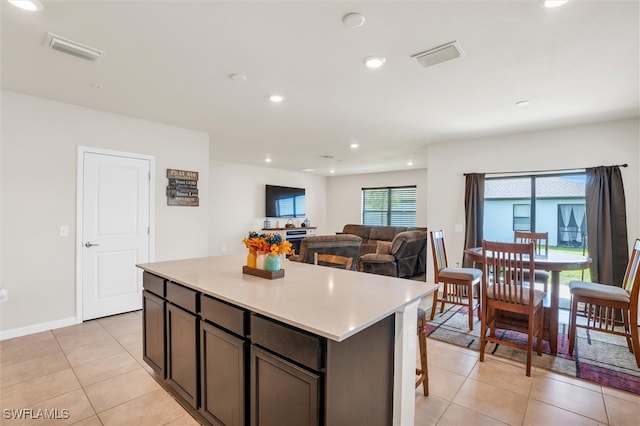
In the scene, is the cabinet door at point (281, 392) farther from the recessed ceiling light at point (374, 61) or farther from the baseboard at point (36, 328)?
the baseboard at point (36, 328)

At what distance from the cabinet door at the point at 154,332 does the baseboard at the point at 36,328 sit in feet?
5.69

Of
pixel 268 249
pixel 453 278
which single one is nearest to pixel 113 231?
pixel 268 249

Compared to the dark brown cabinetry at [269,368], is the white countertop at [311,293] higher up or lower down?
higher up

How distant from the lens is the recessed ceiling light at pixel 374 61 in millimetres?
2426

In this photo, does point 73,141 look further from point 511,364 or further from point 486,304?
point 511,364

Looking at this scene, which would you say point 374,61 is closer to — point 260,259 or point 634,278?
point 260,259

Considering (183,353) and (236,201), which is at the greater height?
(236,201)

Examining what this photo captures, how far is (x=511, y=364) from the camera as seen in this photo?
279 centimetres

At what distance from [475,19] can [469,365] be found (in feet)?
8.90

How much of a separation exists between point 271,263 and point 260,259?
0.35 ft

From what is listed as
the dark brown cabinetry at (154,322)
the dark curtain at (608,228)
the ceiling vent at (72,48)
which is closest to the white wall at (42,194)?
the ceiling vent at (72,48)

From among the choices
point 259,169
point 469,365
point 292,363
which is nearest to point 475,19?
point 292,363

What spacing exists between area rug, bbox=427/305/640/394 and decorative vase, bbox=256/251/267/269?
7.31ft

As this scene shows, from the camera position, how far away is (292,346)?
137cm
